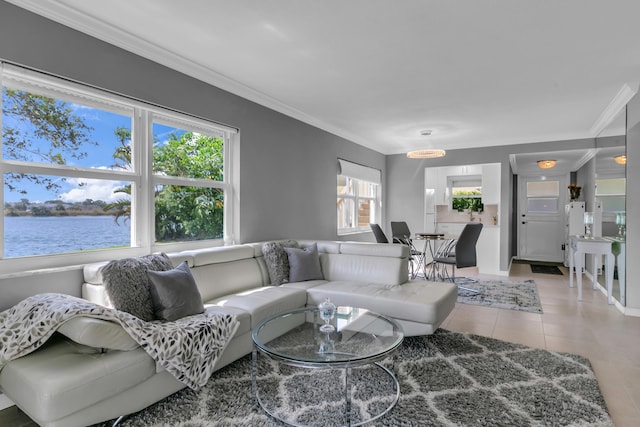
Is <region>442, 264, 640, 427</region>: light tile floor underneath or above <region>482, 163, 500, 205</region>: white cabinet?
underneath

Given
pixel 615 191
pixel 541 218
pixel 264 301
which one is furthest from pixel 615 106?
pixel 541 218

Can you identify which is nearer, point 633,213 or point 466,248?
point 633,213

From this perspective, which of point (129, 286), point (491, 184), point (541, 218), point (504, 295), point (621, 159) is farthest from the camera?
point (541, 218)

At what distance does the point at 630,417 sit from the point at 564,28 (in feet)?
8.44

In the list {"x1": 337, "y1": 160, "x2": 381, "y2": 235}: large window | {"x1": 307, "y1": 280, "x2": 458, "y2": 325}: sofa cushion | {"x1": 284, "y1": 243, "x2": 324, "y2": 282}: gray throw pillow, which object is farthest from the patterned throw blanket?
{"x1": 337, "y1": 160, "x2": 381, "y2": 235}: large window

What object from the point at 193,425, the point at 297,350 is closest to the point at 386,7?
the point at 297,350

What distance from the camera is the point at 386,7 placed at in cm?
230

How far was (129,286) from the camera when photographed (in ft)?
7.61

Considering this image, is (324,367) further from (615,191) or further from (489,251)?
(489,251)

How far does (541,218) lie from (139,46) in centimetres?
912

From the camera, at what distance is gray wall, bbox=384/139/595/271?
20.9ft

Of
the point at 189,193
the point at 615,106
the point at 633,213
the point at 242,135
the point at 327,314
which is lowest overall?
the point at 327,314

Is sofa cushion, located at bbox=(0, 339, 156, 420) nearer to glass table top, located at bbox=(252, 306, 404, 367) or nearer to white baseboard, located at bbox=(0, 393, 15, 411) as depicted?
white baseboard, located at bbox=(0, 393, 15, 411)

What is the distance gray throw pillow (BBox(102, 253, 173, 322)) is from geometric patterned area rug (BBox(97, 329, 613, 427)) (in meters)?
0.60
